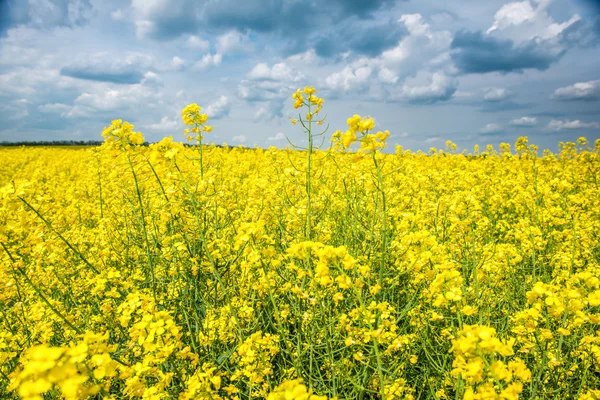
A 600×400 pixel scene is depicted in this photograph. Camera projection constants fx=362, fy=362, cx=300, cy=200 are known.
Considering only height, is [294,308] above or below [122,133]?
below

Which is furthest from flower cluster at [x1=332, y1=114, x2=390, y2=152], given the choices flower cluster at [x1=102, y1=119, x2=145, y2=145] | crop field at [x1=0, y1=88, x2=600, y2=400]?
flower cluster at [x1=102, y1=119, x2=145, y2=145]

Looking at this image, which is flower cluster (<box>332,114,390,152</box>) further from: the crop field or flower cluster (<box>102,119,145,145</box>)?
flower cluster (<box>102,119,145,145</box>)

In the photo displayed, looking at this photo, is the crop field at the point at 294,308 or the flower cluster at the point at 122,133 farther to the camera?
the flower cluster at the point at 122,133

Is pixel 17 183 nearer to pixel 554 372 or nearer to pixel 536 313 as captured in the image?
pixel 536 313

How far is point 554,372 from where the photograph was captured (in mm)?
2209

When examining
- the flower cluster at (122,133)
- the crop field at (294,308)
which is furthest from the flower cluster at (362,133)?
the flower cluster at (122,133)

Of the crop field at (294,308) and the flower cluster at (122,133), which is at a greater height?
the flower cluster at (122,133)

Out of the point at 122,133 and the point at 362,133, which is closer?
the point at 362,133

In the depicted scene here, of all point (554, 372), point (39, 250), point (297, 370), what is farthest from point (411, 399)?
point (39, 250)

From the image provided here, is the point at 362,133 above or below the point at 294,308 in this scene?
above

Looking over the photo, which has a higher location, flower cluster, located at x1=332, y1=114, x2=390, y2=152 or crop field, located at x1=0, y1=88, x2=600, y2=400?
flower cluster, located at x1=332, y1=114, x2=390, y2=152

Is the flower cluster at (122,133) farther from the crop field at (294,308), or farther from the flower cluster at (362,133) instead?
the flower cluster at (362,133)

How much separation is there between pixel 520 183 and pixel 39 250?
6936mm

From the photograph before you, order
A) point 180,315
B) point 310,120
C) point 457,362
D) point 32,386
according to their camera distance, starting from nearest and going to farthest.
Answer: point 32,386 → point 457,362 → point 180,315 → point 310,120
